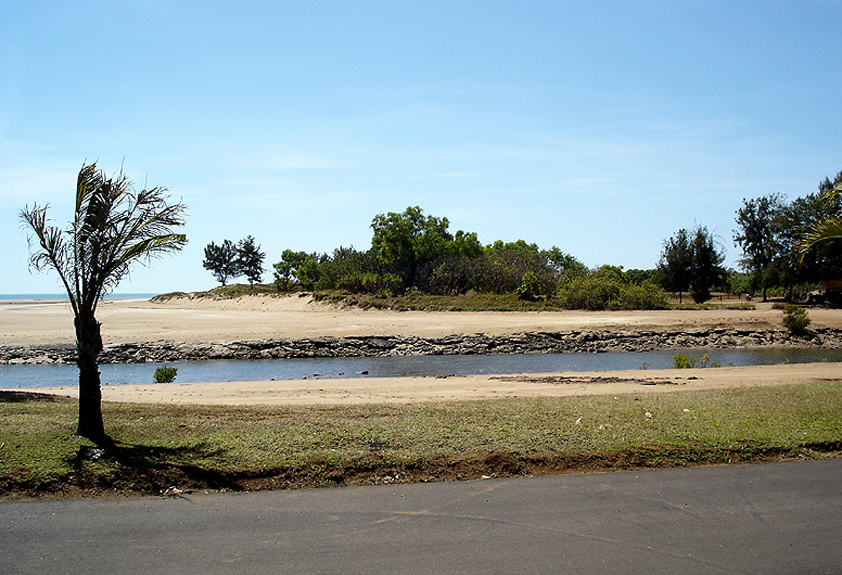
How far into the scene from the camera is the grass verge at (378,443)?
683 centimetres

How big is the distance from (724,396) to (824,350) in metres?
23.7

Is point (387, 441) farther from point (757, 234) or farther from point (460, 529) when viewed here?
point (757, 234)

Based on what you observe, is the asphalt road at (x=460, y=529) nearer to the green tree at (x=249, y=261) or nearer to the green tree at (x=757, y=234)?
the green tree at (x=757, y=234)

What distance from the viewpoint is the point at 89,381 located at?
7.75 metres

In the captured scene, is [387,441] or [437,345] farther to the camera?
[437,345]

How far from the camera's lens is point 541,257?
6038 cm

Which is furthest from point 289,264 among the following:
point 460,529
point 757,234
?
point 460,529

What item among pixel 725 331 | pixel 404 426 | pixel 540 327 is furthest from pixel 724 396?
pixel 725 331

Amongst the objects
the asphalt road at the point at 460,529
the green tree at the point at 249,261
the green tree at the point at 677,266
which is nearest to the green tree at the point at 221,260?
the green tree at the point at 249,261

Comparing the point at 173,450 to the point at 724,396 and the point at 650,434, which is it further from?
the point at 724,396

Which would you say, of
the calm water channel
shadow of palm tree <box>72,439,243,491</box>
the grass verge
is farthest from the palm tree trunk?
the calm water channel

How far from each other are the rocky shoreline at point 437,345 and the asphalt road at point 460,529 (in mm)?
24218

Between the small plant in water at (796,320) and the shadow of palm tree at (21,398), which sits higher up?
the shadow of palm tree at (21,398)

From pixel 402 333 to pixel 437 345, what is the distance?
10.7 feet
